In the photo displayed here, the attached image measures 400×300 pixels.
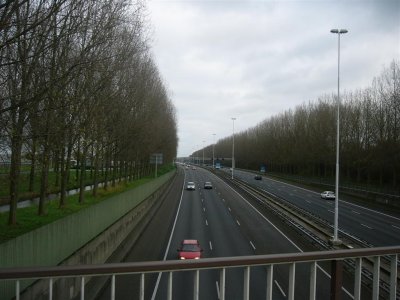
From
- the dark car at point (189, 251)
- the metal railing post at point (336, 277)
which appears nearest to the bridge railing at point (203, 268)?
the metal railing post at point (336, 277)

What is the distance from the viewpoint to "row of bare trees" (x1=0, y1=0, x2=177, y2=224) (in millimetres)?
11359

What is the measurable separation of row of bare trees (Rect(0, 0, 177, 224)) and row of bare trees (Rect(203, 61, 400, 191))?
87.7 ft

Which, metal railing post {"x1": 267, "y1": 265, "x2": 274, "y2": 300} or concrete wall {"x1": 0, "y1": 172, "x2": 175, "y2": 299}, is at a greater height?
metal railing post {"x1": 267, "y1": 265, "x2": 274, "y2": 300}

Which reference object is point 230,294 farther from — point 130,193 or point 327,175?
point 327,175

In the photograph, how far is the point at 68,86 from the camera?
787 inches

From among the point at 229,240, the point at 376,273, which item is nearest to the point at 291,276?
the point at 376,273

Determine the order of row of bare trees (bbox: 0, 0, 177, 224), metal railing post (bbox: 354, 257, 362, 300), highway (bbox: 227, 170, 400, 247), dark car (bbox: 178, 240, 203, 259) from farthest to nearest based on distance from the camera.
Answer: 1. highway (bbox: 227, 170, 400, 247)
2. dark car (bbox: 178, 240, 203, 259)
3. row of bare trees (bbox: 0, 0, 177, 224)
4. metal railing post (bbox: 354, 257, 362, 300)

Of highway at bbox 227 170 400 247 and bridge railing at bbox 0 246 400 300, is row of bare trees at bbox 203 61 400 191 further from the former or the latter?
bridge railing at bbox 0 246 400 300

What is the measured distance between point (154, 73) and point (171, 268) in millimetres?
43843

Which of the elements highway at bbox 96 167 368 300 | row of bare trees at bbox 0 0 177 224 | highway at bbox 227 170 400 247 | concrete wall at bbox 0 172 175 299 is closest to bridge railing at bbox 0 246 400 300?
concrete wall at bbox 0 172 175 299

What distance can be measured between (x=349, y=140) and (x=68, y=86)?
5273 centimetres

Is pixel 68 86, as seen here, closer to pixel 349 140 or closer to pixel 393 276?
pixel 393 276

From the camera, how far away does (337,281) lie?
13.9 ft

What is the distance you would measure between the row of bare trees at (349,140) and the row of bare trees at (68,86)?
26.7 metres
